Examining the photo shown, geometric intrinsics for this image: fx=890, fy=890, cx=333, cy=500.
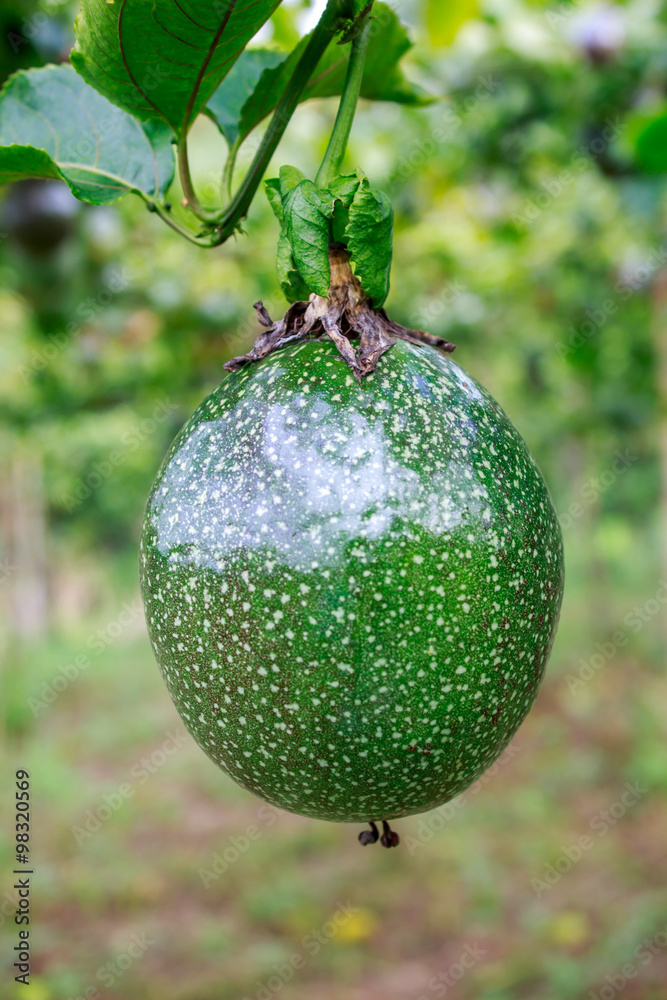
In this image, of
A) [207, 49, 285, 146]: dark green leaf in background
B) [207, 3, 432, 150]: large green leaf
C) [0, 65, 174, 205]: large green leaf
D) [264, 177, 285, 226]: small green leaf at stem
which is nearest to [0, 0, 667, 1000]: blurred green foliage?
[207, 3, 432, 150]: large green leaf

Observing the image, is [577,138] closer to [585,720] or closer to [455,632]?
[455,632]

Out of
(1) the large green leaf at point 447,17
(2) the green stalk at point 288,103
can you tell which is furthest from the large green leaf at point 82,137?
(1) the large green leaf at point 447,17

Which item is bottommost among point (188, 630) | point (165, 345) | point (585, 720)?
point (188, 630)

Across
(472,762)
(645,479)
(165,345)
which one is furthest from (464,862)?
(645,479)

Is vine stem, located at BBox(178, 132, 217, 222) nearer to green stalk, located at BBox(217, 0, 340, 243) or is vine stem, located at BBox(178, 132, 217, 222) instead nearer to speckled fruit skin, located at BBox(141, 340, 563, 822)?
green stalk, located at BBox(217, 0, 340, 243)

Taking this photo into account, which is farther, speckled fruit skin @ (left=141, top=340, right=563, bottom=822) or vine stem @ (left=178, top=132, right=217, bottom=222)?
vine stem @ (left=178, top=132, right=217, bottom=222)

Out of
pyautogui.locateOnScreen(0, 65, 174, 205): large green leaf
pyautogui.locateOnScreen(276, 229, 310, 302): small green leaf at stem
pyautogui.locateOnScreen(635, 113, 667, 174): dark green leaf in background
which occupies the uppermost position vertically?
pyautogui.locateOnScreen(635, 113, 667, 174): dark green leaf in background

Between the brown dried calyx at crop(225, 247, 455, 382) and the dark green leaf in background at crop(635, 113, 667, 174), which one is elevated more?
the dark green leaf in background at crop(635, 113, 667, 174)
